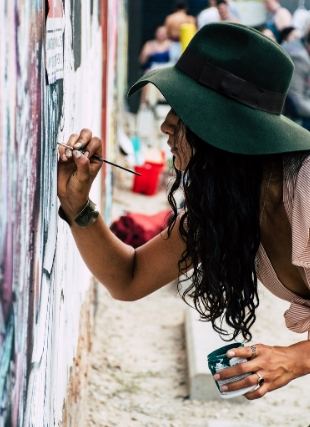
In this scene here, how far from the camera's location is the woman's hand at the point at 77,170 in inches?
76.0

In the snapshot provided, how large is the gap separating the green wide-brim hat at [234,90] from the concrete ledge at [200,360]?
5.42 ft

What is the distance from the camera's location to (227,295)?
2051 mm

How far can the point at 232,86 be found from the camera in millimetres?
1878

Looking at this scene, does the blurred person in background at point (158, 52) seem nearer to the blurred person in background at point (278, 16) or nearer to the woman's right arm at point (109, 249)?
the blurred person in background at point (278, 16)

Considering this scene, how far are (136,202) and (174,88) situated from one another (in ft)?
18.7

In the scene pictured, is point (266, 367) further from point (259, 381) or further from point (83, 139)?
point (83, 139)

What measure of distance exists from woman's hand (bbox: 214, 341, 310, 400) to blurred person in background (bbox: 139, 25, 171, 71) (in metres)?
10.1

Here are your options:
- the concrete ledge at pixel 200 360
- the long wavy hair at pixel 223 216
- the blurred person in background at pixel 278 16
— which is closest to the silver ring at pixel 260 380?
the long wavy hair at pixel 223 216

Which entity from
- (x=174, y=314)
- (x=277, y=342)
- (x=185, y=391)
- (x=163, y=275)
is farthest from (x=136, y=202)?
(x=163, y=275)

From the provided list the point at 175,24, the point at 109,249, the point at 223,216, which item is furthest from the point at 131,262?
the point at 175,24

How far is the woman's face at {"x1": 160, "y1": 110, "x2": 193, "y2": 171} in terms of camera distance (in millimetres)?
1925

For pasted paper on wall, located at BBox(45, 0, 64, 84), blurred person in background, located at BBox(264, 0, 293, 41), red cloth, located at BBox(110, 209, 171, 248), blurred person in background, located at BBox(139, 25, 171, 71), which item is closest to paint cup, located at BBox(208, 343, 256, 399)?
pasted paper on wall, located at BBox(45, 0, 64, 84)

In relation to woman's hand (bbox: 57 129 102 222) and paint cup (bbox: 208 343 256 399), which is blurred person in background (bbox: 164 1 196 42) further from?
paint cup (bbox: 208 343 256 399)

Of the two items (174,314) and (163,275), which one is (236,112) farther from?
(174,314)
